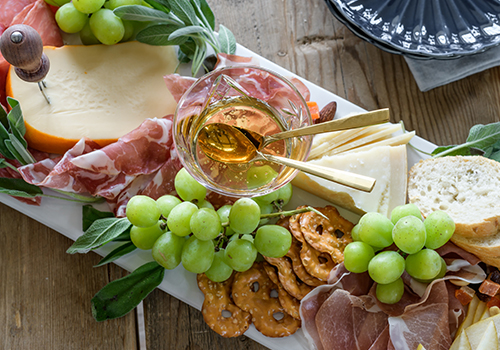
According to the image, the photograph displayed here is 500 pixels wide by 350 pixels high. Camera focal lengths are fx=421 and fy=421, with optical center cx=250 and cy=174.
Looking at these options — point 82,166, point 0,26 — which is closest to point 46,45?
point 0,26

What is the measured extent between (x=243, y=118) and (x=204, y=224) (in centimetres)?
29

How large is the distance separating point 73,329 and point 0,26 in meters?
0.88

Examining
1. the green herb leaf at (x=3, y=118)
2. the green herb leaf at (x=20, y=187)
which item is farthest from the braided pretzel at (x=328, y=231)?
the green herb leaf at (x=3, y=118)

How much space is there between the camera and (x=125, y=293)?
1095mm

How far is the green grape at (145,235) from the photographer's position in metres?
1.05

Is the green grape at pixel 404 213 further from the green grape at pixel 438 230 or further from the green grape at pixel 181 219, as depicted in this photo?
the green grape at pixel 181 219

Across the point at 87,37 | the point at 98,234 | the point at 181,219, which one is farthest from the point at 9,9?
the point at 181,219

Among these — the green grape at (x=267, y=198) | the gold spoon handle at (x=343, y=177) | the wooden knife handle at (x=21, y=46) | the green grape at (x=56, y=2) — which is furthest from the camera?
the green grape at (x=56, y=2)

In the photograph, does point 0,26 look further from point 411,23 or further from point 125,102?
point 411,23

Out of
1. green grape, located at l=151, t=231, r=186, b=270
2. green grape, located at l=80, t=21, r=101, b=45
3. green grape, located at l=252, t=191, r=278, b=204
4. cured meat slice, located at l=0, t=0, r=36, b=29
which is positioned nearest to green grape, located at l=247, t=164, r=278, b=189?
green grape, located at l=252, t=191, r=278, b=204

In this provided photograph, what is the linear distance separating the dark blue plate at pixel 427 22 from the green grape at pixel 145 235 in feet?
2.64

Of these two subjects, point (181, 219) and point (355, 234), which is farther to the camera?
point (355, 234)

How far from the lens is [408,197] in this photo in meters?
1.18

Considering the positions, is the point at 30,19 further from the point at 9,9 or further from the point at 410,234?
the point at 410,234
